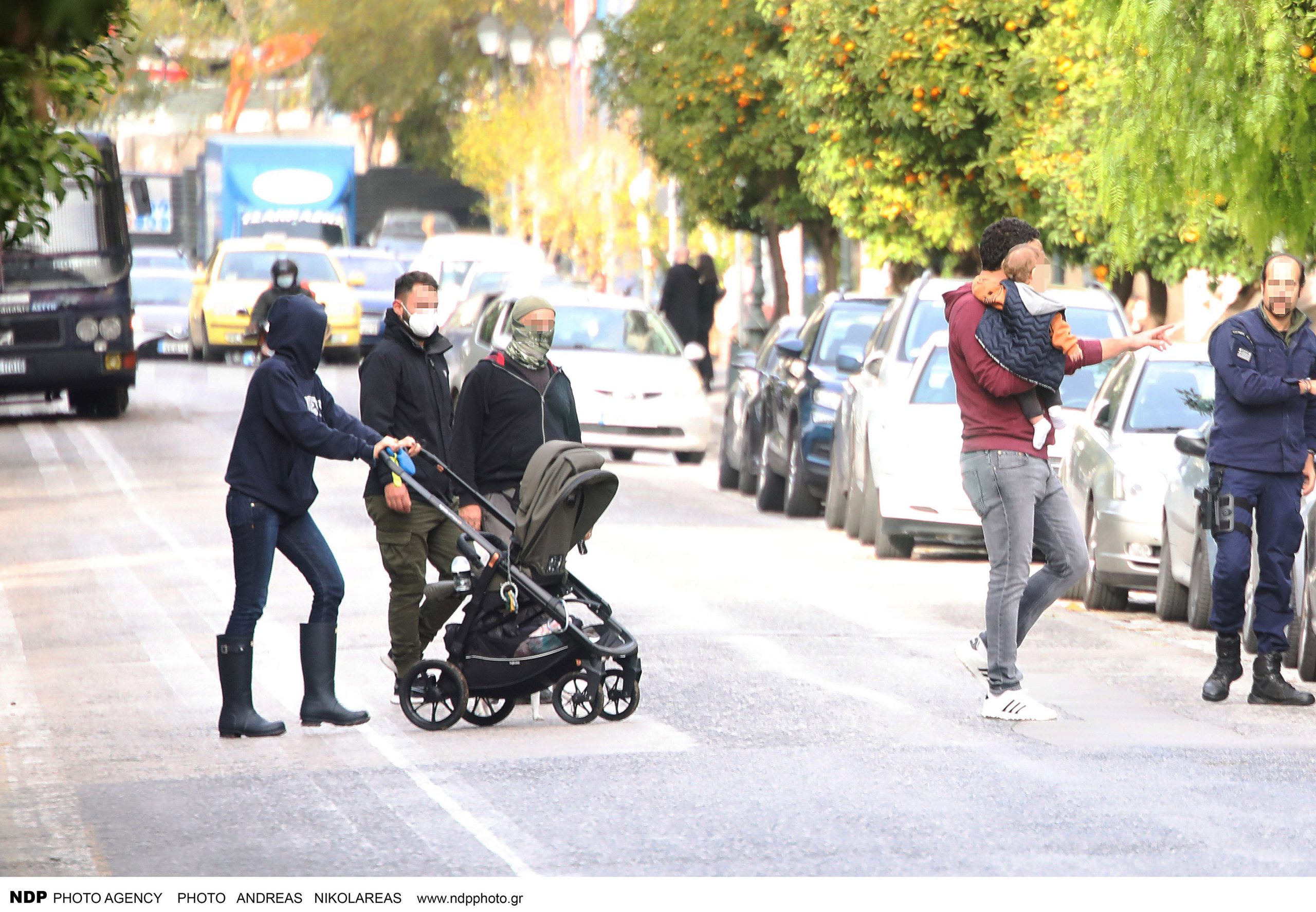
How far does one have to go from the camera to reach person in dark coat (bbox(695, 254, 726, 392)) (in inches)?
1291

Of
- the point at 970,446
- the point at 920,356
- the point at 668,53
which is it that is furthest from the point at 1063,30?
the point at 970,446

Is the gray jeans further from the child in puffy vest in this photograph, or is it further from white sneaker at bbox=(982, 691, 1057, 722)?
the child in puffy vest

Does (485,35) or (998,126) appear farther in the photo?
(485,35)

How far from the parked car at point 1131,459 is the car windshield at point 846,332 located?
489cm

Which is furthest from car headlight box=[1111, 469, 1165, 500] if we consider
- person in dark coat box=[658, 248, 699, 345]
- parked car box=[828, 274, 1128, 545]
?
person in dark coat box=[658, 248, 699, 345]

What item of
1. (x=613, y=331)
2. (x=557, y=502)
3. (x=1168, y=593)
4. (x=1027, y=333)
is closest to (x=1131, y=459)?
(x=1168, y=593)

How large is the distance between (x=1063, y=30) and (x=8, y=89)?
51.9 ft

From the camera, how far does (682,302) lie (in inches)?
1267

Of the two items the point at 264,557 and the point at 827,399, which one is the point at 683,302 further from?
the point at 264,557

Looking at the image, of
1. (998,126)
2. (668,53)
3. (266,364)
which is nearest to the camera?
(266,364)

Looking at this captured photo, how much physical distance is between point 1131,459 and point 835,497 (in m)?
4.59

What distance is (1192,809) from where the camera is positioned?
7.98 metres

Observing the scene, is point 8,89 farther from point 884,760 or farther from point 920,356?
point 920,356

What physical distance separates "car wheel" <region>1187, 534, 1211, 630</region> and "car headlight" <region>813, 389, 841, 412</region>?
6002mm
